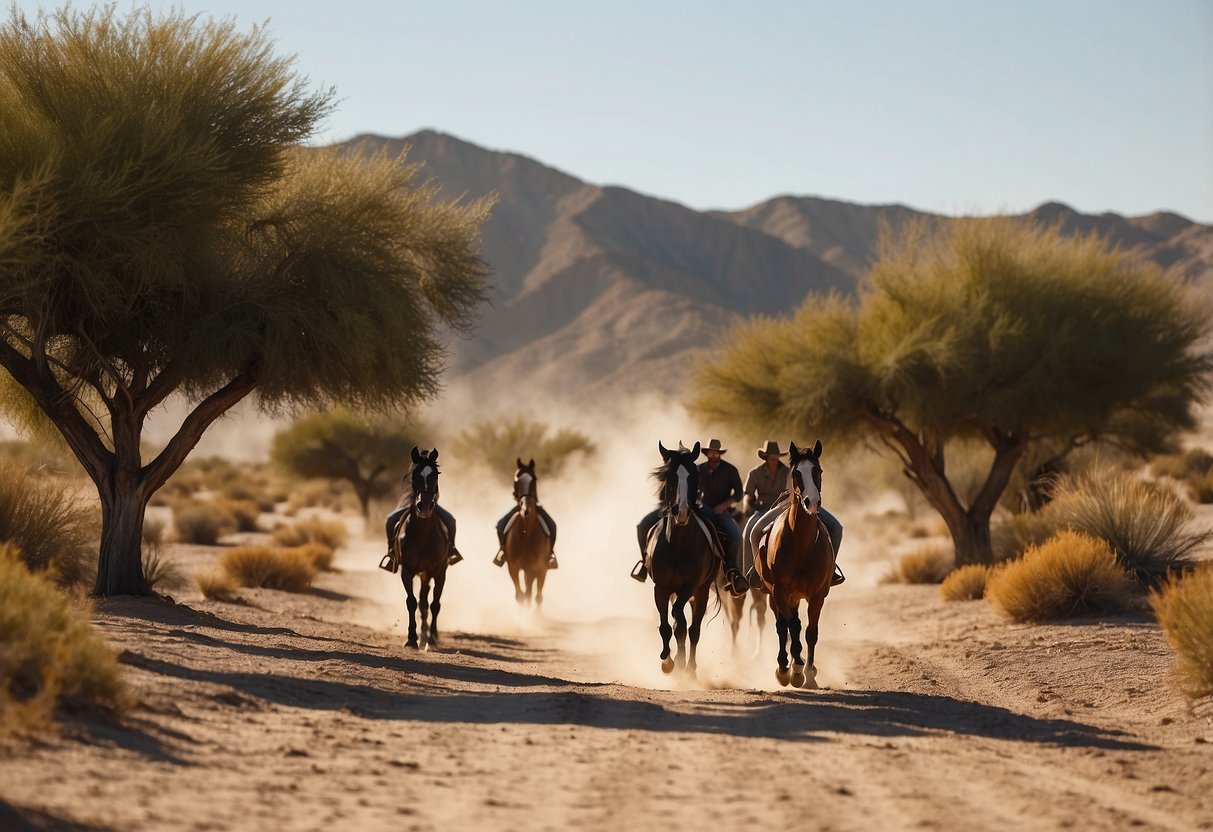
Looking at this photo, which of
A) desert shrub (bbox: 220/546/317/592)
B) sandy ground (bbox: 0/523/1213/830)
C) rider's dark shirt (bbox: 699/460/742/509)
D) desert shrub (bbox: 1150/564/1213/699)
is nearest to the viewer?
sandy ground (bbox: 0/523/1213/830)

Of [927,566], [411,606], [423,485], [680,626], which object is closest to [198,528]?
[927,566]

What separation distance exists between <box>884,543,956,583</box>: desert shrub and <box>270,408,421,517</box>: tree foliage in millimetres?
26835

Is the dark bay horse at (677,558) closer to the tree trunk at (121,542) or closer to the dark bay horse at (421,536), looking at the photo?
the dark bay horse at (421,536)

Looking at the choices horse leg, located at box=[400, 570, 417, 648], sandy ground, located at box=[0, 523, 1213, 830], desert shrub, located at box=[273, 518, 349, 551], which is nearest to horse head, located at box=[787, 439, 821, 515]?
sandy ground, located at box=[0, 523, 1213, 830]

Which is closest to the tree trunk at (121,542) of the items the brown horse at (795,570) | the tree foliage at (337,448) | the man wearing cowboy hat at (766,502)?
the man wearing cowboy hat at (766,502)

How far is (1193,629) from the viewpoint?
1312 centimetres

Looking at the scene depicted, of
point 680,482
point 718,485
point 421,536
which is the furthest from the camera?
point 421,536

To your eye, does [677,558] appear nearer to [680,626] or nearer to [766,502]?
[680,626]

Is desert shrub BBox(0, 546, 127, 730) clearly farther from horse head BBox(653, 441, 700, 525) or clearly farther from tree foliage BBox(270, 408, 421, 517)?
tree foliage BBox(270, 408, 421, 517)

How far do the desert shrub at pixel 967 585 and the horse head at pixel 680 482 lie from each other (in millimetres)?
12643

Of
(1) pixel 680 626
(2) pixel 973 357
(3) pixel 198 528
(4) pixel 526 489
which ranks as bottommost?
(1) pixel 680 626

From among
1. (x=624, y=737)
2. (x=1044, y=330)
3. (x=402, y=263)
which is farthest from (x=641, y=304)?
(x=624, y=737)

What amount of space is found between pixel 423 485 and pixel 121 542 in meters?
5.21

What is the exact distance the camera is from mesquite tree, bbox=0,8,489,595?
1866cm
